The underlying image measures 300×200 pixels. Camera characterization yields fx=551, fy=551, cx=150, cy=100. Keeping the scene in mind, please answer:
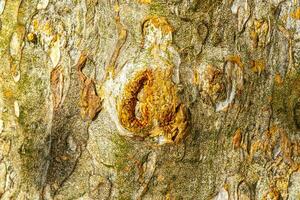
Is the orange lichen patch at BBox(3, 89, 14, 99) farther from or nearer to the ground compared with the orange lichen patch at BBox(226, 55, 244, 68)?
nearer to the ground

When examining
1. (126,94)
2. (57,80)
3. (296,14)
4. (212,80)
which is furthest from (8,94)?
(296,14)

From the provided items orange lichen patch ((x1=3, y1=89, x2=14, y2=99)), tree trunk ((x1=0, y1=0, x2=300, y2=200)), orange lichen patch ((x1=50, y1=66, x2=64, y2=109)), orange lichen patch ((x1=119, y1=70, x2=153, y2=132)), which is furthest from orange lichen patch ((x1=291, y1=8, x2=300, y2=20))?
orange lichen patch ((x1=3, y1=89, x2=14, y2=99))

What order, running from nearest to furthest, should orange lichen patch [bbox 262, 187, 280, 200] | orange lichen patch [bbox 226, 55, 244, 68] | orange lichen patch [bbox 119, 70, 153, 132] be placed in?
1. orange lichen patch [bbox 119, 70, 153, 132]
2. orange lichen patch [bbox 226, 55, 244, 68]
3. orange lichen patch [bbox 262, 187, 280, 200]

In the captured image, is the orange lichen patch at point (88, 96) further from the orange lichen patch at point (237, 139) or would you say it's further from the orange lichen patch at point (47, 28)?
the orange lichen patch at point (237, 139)

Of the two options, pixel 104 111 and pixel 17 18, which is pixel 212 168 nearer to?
pixel 104 111

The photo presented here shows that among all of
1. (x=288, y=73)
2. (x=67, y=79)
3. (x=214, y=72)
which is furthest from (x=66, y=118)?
(x=288, y=73)

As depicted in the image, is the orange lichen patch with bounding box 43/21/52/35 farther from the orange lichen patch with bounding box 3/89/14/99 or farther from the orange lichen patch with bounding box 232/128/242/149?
the orange lichen patch with bounding box 232/128/242/149

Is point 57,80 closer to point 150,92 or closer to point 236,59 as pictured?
point 150,92

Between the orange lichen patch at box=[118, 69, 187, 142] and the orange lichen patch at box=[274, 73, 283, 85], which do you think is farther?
the orange lichen patch at box=[274, 73, 283, 85]
